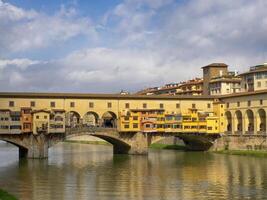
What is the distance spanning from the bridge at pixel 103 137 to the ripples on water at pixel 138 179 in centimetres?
381

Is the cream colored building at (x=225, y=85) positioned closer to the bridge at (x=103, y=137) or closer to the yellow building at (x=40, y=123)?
the bridge at (x=103, y=137)

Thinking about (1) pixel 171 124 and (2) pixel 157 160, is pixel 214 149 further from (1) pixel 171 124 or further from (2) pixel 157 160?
(2) pixel 157 160

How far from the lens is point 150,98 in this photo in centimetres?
7594

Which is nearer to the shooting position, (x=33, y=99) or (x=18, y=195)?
(x=18, y=195)

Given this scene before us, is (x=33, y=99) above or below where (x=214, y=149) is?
above

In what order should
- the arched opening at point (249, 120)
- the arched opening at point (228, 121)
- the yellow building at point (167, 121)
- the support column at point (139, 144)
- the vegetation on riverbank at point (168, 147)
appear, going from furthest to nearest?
the vegetation on riverbank at point (168, 147) < the arched opening at point (228, 121) < the arched opening at point (249, 120) < the yellow building at point (167, 121) < the support column at point (139, 144)

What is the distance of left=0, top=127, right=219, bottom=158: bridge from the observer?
6538 centimetres

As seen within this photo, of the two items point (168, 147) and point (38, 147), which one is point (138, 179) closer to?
point (38, 147)

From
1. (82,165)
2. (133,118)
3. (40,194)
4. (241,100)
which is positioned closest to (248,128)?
(241,100)

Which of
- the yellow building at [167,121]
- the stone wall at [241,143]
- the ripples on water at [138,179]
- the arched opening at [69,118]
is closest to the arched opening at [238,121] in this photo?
the yellow building at [167,121]

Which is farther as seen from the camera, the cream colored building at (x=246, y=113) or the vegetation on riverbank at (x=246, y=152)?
the cream colored building at (x=246, y=113)

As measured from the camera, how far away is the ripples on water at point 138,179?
36.2 m

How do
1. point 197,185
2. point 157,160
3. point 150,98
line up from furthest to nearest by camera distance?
point 150,98
point 157,160
point 197,185

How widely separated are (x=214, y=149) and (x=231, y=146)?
2.96 m
